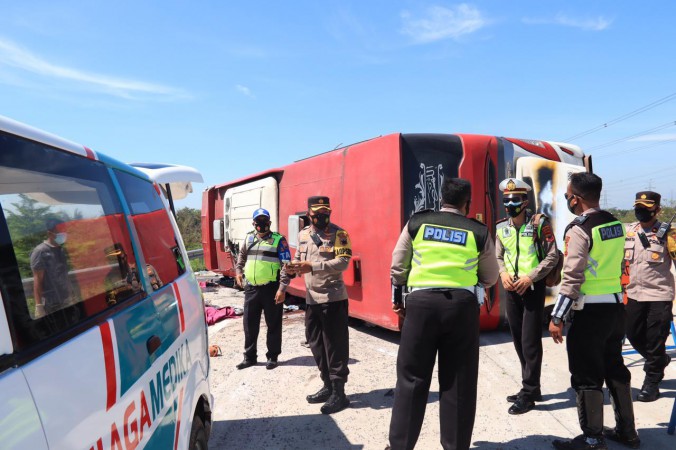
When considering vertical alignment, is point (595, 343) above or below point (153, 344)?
below

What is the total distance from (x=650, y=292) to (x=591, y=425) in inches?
74.4

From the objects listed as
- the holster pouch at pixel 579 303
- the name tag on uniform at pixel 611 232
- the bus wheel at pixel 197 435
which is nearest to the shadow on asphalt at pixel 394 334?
the holster pouch at pixel 579 303

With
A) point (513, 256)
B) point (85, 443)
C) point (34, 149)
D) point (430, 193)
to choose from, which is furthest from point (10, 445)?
point (430, 193)

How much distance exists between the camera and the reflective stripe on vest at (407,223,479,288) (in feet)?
9.82

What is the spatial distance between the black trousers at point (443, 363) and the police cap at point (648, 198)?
254cm

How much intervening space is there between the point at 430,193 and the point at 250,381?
327 centimetres

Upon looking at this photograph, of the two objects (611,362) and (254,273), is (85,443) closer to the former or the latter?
(611,362)

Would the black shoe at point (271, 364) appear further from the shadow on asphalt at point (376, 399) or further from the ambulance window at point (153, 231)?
the ambulance window at point (153, 231)

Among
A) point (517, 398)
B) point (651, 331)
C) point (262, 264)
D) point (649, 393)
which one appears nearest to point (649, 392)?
point (649, 393)

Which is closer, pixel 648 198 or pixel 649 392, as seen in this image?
pixel 649 392

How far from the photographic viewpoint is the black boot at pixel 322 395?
4.47 meters

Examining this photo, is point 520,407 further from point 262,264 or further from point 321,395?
point 262,264

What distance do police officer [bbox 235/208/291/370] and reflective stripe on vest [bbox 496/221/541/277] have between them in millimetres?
2499

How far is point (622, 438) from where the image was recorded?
11.2 feet
